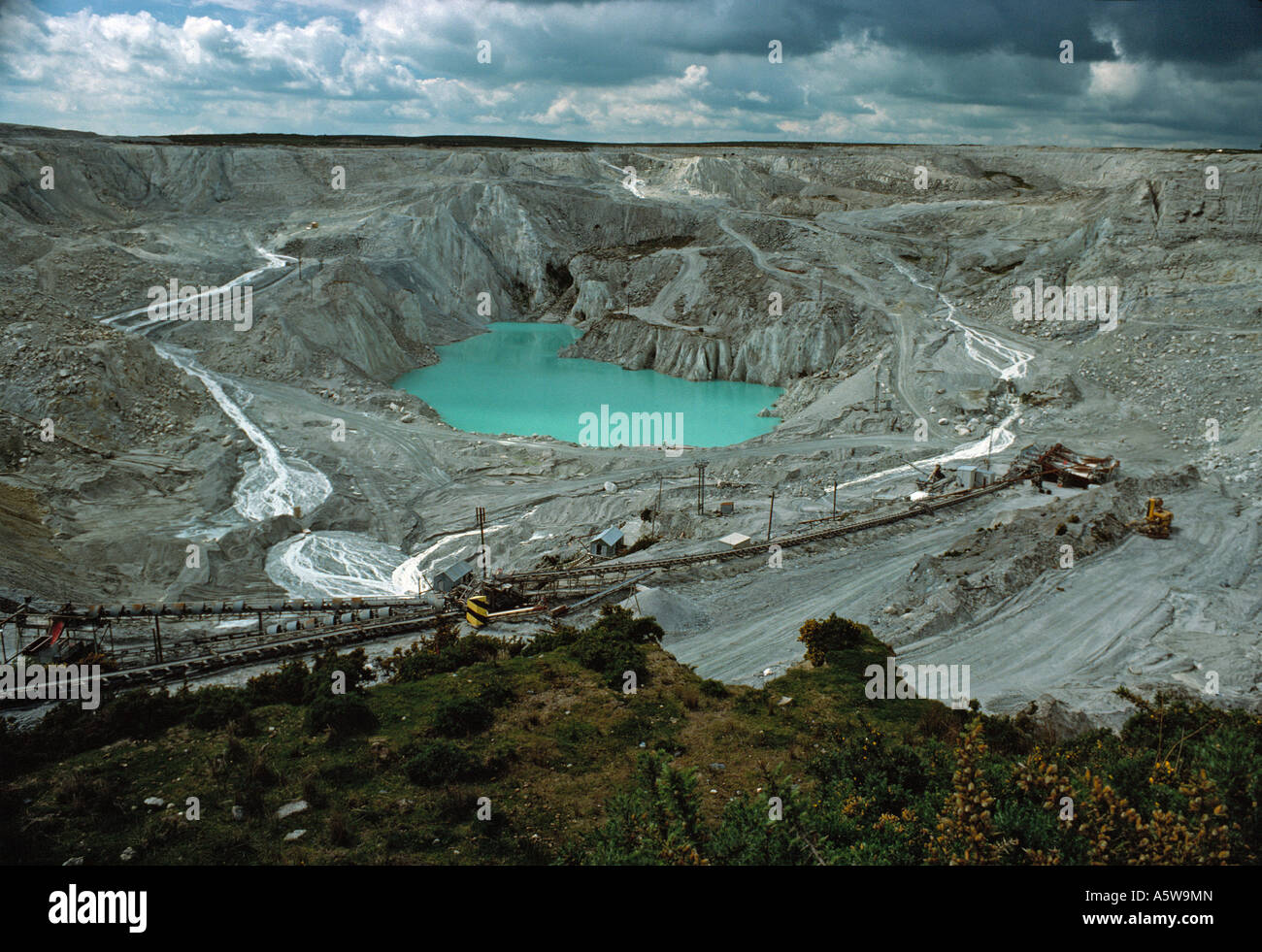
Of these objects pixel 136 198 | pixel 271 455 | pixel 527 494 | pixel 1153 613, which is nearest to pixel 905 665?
pixel 1153 613

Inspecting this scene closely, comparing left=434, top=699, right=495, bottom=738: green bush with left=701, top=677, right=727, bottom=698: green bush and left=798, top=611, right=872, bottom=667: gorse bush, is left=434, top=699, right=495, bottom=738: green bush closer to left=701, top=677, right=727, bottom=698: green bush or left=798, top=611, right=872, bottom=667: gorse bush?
left=701, top=677, right=727, bottom=698: green bush

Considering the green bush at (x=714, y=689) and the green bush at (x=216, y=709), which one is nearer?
the green bush at (x=216, y=709)

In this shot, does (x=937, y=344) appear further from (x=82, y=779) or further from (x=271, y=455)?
(x=82, y=779)

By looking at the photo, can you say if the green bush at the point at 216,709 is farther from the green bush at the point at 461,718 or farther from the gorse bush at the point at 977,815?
the gorse bush at the point at 977,815

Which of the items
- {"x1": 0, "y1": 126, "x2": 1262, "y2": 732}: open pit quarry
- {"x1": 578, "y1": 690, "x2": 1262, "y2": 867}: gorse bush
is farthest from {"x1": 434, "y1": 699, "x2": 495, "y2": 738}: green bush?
{"x1": 0, "y1": 126, "x2": 1262, "y2": 732}: open pit quarry

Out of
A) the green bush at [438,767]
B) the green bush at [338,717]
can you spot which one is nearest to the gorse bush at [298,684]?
the green bush at [338,717]

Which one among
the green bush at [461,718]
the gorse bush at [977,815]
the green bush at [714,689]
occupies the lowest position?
the green bush at [714,689]
